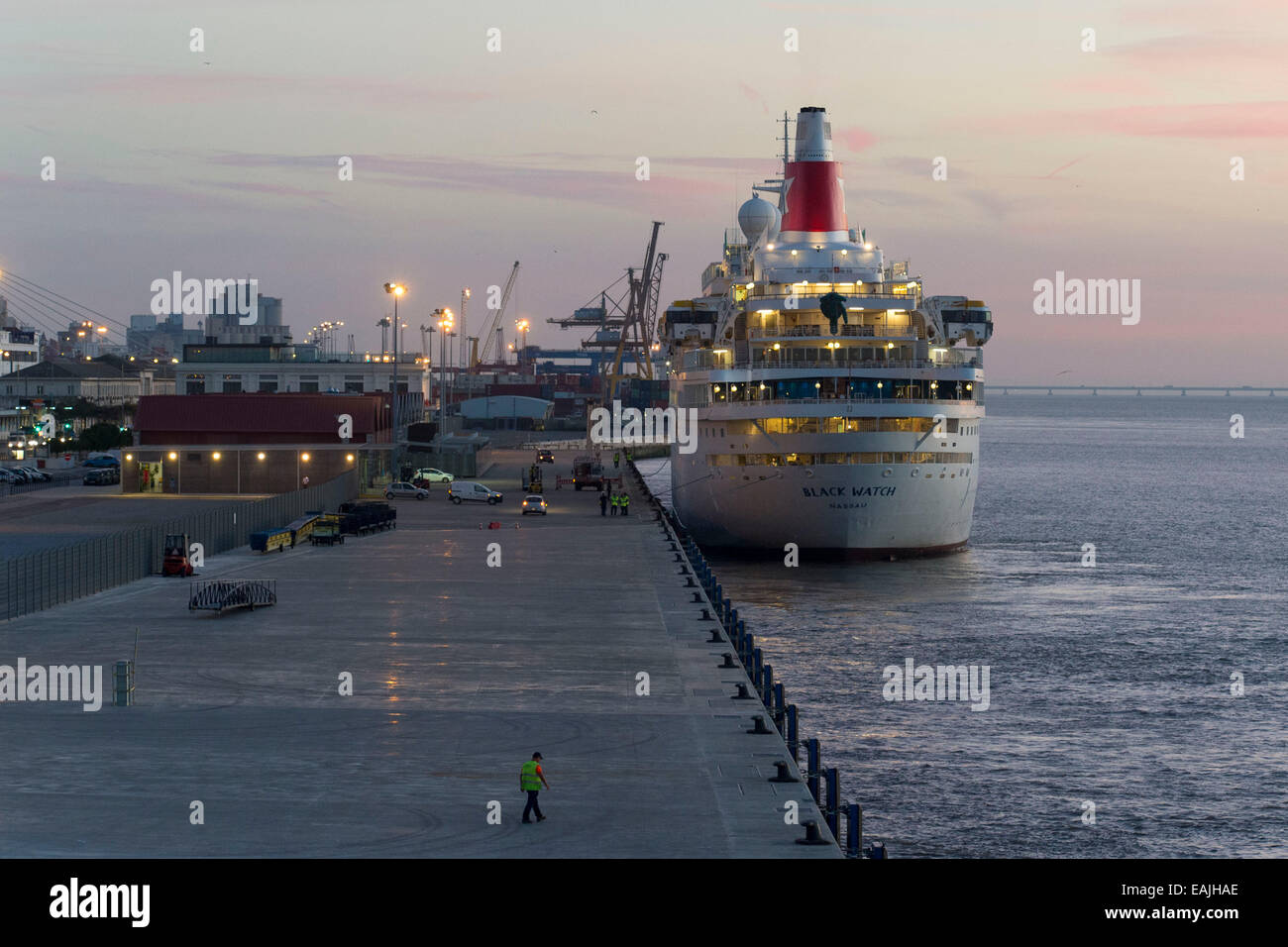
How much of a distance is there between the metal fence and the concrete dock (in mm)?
848

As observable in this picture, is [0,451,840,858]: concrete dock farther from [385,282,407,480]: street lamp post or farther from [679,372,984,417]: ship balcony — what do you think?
[385,282,407,480]: street lamp post

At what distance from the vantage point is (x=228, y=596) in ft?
153

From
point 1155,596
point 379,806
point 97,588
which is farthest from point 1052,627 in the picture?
point 379,806

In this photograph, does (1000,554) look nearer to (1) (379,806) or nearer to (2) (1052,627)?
(2) (1052,627)

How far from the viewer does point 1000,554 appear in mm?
85250

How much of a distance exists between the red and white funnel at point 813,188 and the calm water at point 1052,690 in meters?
21.5

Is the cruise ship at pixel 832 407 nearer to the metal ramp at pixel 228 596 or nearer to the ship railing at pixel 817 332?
the ship railing at pixel 817 332

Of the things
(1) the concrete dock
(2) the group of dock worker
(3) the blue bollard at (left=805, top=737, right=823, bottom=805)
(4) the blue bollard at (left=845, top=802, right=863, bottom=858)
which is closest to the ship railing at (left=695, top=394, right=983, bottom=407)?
(2) the group of dock worker

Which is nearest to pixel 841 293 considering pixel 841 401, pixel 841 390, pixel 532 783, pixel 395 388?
pixel 841 390

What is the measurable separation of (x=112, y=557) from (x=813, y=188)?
55.1 meters

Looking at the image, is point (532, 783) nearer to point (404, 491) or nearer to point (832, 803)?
point (832, 803)

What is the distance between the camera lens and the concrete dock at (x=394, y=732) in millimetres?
22406

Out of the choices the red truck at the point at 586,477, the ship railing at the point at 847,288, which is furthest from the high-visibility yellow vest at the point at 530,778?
the red truck at the point at 586,477
